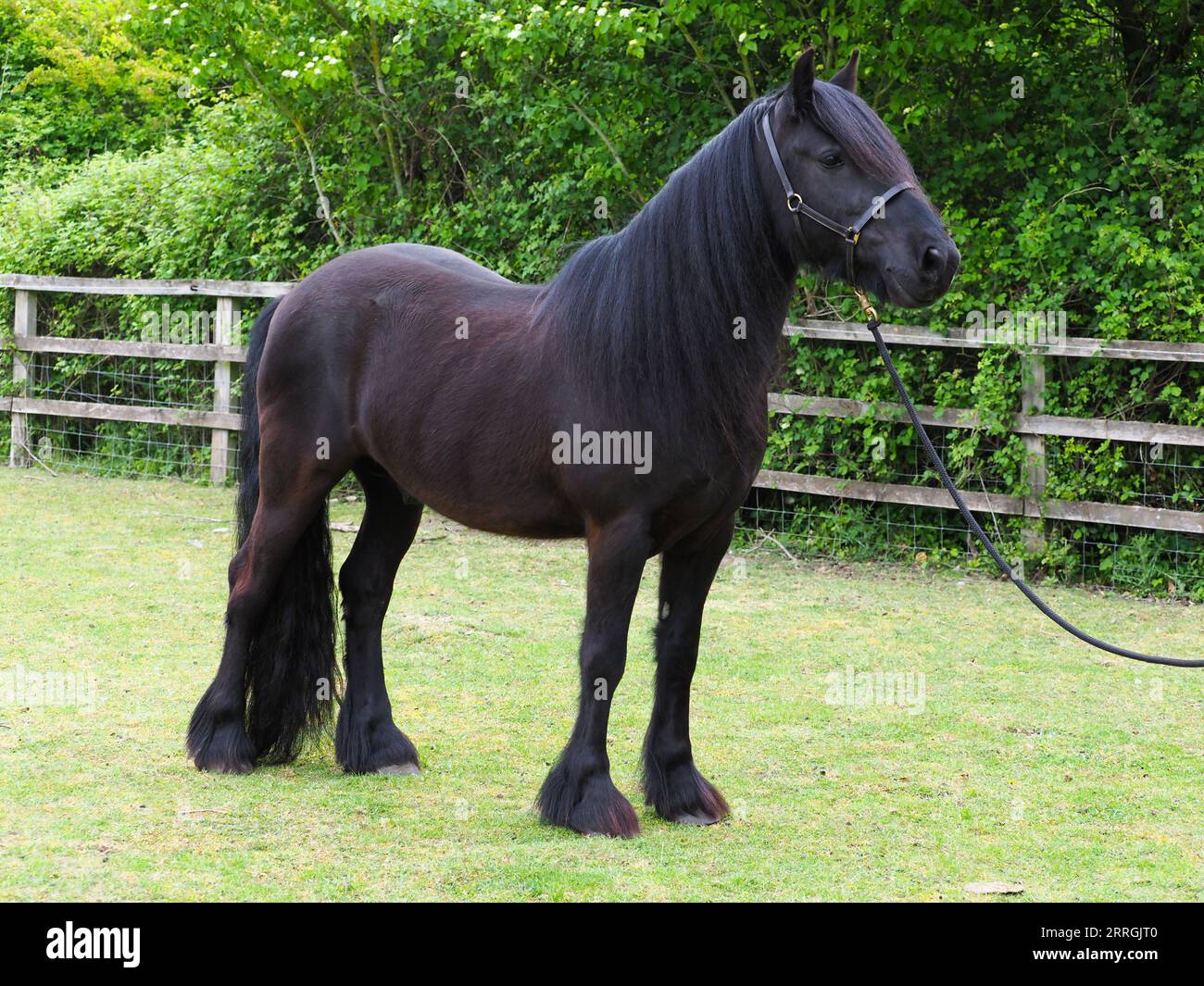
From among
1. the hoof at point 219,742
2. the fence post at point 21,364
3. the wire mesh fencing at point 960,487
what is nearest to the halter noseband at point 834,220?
the hoof at point 219,742

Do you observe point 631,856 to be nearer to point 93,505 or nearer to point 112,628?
point 112,628

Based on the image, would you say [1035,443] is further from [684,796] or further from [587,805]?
[587,805]

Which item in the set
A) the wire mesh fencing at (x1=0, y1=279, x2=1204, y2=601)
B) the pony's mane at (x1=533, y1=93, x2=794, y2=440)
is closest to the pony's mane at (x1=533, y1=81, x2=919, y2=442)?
the pony's mane at (x1=533, y1=93, x2=794, y2=440)

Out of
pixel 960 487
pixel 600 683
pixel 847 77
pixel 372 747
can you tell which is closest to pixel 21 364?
pixel 960 487

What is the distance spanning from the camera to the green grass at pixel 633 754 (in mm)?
3764

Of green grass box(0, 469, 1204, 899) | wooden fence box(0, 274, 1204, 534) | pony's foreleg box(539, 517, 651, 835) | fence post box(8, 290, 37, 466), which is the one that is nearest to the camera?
green grass box(0, 469, 1204, 899)

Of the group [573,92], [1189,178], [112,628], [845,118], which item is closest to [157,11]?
[573,92]

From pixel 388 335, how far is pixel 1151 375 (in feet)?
18.8

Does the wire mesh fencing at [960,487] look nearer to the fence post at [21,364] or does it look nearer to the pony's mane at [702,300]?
the fence post at [21,364]

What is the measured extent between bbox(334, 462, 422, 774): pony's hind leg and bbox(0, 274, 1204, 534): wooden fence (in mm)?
3963

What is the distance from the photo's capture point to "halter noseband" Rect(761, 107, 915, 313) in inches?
146

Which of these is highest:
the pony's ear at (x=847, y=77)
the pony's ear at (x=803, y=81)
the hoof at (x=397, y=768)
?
the pony's ear at (x=847, y=77)

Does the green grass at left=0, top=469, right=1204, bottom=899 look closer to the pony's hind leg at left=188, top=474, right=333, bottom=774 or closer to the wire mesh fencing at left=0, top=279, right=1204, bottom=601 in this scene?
the pony's hind leg at left=188, top=474, right=333, bottom=774

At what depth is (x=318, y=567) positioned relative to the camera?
4938mm
